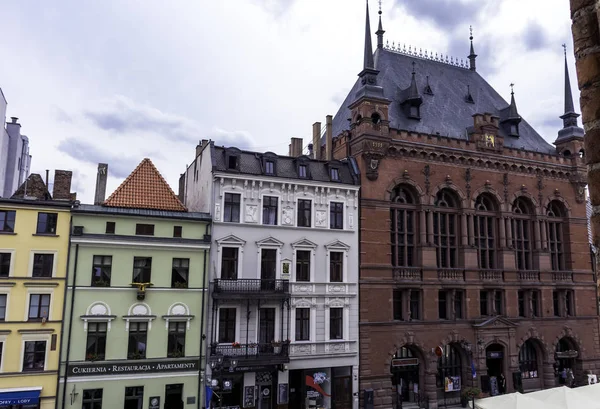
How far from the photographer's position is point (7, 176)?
170ft

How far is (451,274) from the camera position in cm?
3594

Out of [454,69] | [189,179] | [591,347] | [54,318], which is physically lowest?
[591,347]

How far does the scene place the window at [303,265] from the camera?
105 feet

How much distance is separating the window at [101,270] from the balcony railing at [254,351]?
7291 millimetres

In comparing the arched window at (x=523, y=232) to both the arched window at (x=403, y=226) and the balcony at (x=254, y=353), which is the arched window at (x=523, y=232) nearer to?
the arched window at (x=403, y=226)

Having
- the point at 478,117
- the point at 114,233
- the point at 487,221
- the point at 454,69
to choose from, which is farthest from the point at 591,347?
the point at 114,233

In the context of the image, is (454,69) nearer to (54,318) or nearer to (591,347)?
(591,347)

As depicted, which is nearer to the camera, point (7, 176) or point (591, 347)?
point (591, 347)

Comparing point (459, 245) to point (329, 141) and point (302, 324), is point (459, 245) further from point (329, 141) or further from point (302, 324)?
point (302, 324)

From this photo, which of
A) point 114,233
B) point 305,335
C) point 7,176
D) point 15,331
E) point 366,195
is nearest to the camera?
point 15,331

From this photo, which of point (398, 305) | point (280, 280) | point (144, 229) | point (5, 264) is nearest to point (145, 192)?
point (144, 229)

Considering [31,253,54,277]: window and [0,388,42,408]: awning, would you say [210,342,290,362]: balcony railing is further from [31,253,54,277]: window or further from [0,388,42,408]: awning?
[31,253,54,277]: window

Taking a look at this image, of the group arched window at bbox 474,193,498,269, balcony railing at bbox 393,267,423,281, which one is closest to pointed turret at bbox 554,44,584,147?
arched window at bbox 474,193,498,269

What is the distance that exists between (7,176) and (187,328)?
35.5m
